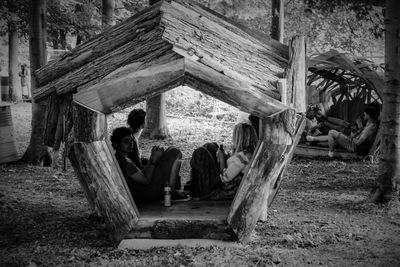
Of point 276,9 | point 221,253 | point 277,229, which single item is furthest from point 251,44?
point 276,9

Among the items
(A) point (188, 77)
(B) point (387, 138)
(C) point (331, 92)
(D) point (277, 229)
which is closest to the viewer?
(A) point (188, 77)

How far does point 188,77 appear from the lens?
16.6ft

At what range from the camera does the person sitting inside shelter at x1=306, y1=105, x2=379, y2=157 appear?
1022 cm

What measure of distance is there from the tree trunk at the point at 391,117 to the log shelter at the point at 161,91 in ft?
6.15

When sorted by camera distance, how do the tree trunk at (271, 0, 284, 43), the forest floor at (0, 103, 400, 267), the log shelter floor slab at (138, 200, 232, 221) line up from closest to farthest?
the forest floor at (0, 103, 400, 267) → the log shelter floor slab at (138, 200, 232, 221) → the tree trunk at (271, 0, 284, 43)

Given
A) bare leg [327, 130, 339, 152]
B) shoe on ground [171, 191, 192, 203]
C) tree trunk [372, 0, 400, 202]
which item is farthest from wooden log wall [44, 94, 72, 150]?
bare leg [327, 130, 339, 152]

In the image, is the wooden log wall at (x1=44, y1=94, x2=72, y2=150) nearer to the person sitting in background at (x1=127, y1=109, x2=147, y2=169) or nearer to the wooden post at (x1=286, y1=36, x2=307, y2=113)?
the person sitting in background at (x1=127, y1=109, x2=147, y2=169)

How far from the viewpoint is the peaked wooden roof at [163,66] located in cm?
506

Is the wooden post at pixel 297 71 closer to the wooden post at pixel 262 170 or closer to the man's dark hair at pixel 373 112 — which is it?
the wooden post at pixel 262 170

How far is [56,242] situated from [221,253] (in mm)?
1909

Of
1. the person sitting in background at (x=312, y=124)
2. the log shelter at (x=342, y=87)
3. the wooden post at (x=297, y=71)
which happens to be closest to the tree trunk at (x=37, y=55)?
the wooden post at (x=297, y=71)

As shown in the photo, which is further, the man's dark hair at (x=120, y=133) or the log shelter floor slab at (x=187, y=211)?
the man's dark hair at (x=120, y=133)

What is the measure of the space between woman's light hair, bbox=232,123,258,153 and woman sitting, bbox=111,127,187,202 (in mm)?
780

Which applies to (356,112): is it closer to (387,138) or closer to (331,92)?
(331,92)
